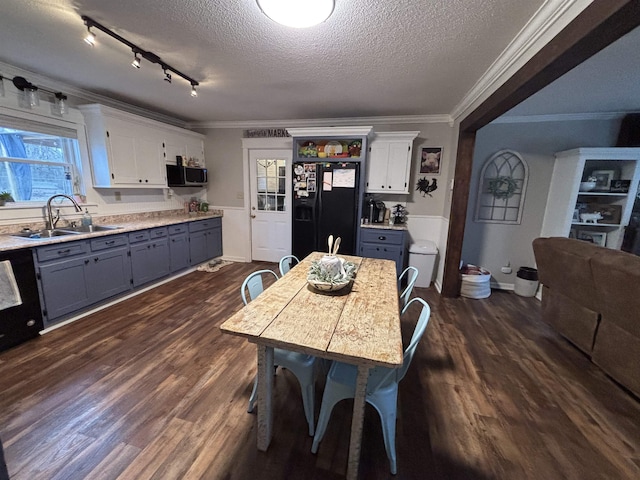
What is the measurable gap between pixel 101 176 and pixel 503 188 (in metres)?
5.25

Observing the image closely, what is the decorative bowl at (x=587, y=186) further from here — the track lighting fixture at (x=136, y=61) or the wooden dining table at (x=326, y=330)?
the track lighting fixture at (x=136, y=61)

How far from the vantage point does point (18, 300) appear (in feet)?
7.06

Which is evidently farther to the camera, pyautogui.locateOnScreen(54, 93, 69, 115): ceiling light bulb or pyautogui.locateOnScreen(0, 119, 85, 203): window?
pyautogui.locateOnScreen(54, 93, 69, 115): ceiling light bulb

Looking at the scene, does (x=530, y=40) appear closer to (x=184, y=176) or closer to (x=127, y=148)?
(x=127, y=148)

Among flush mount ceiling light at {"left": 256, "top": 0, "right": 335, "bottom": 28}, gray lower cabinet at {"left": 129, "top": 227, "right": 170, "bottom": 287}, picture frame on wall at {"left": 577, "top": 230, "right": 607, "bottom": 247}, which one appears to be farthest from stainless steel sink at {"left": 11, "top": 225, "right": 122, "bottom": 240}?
picture frame on wall at {"left": 577, "top": 230, "right": 607, "bottom": 247}

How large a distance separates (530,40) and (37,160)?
4518mm

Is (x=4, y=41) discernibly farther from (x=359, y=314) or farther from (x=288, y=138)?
(x=359, y=314)

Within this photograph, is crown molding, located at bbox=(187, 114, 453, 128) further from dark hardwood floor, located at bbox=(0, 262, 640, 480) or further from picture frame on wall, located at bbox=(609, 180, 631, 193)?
dark hardwood floor, located at bbox=(0, 262, 640, 480)

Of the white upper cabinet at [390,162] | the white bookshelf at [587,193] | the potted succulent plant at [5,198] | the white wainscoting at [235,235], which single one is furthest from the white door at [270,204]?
the white bookshelf at [587,193]

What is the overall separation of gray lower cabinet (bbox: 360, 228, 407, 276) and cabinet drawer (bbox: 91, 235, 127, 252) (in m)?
2.98

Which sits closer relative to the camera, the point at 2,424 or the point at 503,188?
the point at 2,424

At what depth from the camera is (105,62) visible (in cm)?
235

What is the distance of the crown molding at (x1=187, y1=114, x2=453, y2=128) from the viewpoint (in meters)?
3.84

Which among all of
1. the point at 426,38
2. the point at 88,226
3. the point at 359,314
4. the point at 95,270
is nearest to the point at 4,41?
the point at 88,226
